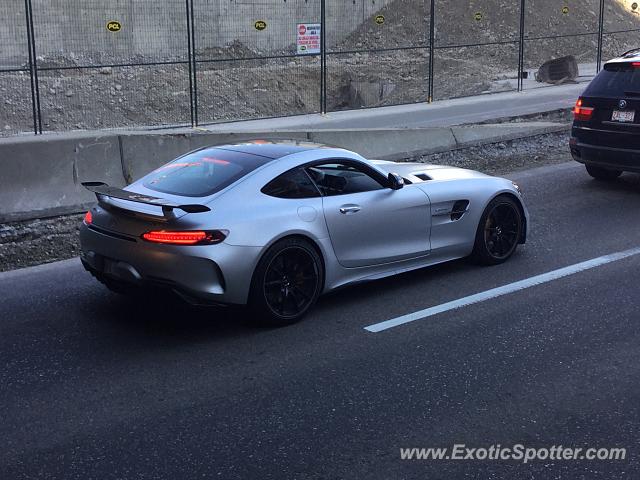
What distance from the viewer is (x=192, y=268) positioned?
20.2 feet

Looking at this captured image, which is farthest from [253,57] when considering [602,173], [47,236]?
[47,236]

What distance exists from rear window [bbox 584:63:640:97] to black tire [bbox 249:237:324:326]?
6.59 meters

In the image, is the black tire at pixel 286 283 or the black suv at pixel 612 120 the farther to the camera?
the black suv at pixel 612 120

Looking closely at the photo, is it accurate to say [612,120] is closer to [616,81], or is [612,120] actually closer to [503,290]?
[616,81]

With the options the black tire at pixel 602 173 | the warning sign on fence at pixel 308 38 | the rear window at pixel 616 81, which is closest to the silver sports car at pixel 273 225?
the rear window at pixel 616 81

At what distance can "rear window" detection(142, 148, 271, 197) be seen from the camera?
674 cm

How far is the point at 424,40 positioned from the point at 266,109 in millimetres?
14517

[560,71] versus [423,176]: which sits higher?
[560,71]

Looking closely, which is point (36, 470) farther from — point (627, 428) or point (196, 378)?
point (627, 428)

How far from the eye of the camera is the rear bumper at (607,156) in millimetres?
11367

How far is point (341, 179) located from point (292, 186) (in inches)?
22.1

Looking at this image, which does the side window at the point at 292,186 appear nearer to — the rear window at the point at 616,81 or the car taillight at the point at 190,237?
the car taillight at the point at 190,237

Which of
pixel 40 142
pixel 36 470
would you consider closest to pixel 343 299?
pixel 36 470

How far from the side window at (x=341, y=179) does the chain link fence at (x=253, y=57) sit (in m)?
10.5
